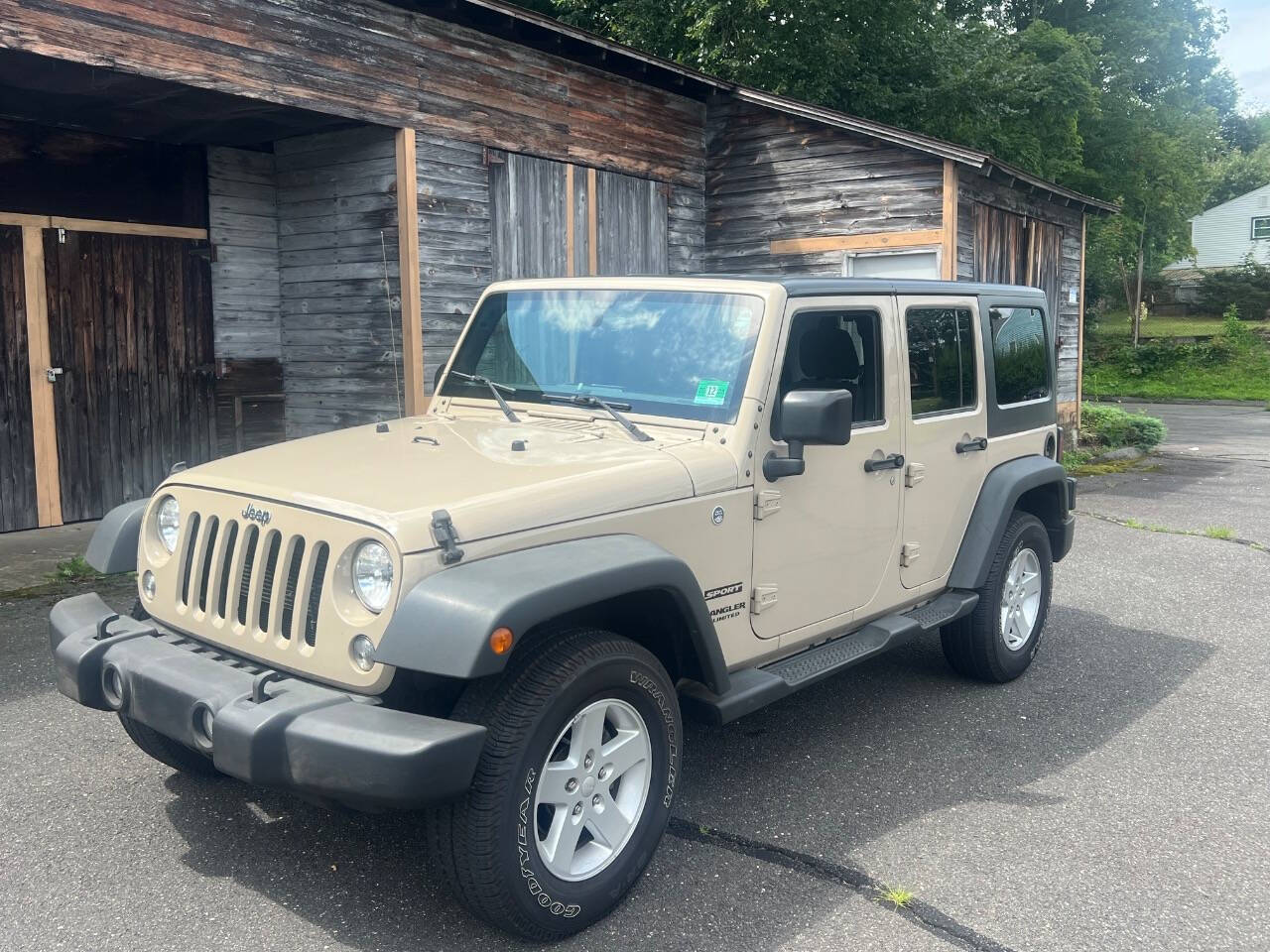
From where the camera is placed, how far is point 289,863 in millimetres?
3555

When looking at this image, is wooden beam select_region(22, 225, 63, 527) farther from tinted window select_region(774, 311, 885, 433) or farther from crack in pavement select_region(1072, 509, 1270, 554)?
crack in pavement select_region(1072, 509, 1270, 554)

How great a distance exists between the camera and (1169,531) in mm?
9508

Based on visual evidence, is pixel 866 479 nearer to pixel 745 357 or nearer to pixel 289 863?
pixel 745 357

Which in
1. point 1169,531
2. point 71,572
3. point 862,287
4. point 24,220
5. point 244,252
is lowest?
point 1169,531

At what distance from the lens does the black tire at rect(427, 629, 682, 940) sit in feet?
9.51

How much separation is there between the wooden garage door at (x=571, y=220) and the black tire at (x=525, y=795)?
699cm

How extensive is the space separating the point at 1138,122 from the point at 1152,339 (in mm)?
11990

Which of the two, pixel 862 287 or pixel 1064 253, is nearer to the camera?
pixel 862 287

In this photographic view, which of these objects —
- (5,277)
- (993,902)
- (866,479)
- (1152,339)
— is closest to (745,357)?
(866,479)

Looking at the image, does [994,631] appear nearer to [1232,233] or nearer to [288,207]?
[288,207]

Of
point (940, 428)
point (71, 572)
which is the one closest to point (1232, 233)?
point (940, 428)

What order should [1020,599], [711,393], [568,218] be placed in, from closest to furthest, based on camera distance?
[711,393], [1020,599], [568,218]

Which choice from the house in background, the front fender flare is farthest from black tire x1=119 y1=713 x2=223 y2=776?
the house in background

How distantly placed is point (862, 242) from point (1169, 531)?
4.29 metres
